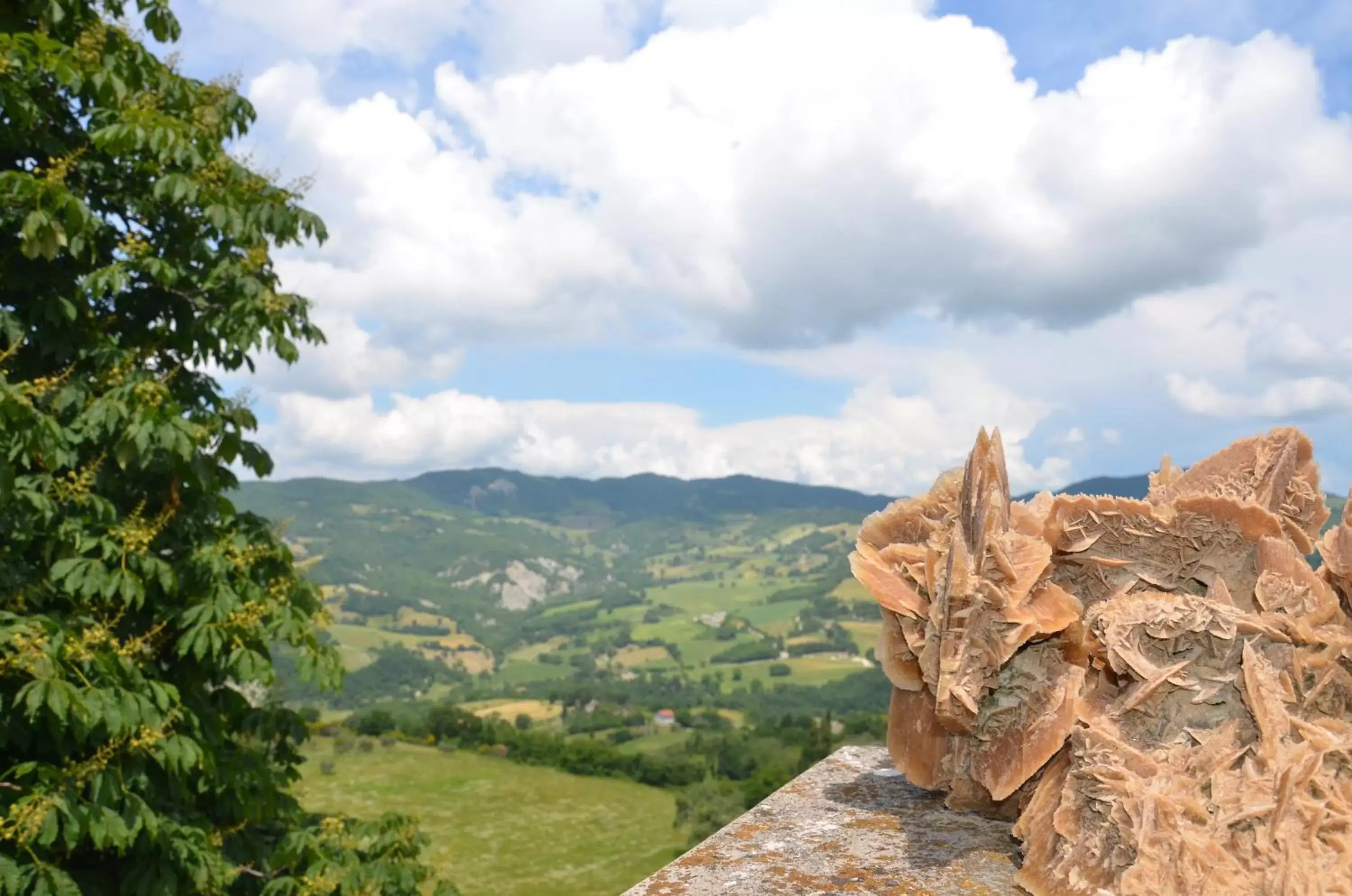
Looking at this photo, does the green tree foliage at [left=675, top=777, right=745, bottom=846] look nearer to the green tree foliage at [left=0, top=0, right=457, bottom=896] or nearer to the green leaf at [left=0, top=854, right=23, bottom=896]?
the green tree foliage at [left=0, top=0, right=457, bottom=896]

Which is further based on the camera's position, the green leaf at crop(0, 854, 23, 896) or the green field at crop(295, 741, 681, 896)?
the green field at crop(295, 741, 681, 896)

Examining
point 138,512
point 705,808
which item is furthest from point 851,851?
point 705,808

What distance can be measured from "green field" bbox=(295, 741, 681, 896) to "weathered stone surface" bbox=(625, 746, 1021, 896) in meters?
37.5

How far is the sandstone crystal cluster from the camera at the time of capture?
4.85 m

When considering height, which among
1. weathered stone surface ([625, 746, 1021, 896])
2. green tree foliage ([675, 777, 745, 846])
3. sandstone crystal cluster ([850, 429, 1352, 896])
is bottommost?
green tree foliage ([675, 777, 745, 846])

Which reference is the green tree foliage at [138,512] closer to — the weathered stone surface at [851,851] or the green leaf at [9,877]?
the green leaf at [9,877]

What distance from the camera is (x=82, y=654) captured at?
632 cm

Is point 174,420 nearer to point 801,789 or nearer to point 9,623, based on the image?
point 9,623

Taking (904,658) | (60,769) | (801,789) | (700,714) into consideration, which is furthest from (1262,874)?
(700,714)

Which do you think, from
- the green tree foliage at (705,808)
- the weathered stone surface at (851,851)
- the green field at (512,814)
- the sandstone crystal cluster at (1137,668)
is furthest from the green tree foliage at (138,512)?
the green tree foliage at (705,808)

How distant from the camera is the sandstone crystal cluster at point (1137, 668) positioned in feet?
15.9

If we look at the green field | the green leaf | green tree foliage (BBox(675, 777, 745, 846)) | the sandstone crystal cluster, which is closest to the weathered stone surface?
the sandstone crystal cluster

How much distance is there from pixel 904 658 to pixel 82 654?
576 centimetres

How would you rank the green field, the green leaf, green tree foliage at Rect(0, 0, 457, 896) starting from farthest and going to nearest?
the green field < green tree foliage at Rect(0, 0, 457, 896) < the green leaf
